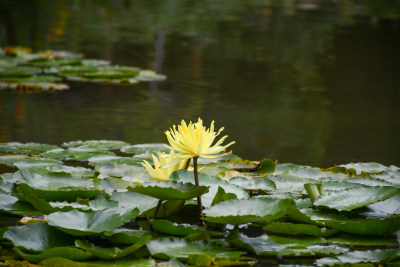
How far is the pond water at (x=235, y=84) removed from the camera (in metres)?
2.81

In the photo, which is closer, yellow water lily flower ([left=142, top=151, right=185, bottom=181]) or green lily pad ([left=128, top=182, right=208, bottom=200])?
green lily pad ([left=128, top=182, right=208, bottom=200])

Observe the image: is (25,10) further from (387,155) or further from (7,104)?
(387,155)

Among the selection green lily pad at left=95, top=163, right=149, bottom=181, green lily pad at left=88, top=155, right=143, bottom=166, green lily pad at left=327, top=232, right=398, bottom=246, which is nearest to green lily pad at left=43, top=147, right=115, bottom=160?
green lily pad at left=88, top=155, right=143, bottom=166

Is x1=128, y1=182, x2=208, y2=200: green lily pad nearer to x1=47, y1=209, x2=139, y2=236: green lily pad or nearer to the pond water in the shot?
x1=47, y1=209, x2=139, y2=236: green lily pad

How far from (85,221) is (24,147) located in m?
1.03

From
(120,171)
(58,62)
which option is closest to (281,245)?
(120,171)

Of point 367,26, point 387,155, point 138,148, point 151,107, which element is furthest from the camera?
point 367,26

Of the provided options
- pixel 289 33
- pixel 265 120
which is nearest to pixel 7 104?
pixel 265 120

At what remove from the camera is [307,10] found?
1002 centimetres

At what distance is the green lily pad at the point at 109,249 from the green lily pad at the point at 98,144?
105 cm

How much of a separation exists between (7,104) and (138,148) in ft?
4.12

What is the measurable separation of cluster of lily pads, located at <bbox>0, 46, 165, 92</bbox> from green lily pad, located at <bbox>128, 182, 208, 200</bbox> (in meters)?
2.50

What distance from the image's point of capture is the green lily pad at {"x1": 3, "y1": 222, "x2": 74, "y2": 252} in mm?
1343

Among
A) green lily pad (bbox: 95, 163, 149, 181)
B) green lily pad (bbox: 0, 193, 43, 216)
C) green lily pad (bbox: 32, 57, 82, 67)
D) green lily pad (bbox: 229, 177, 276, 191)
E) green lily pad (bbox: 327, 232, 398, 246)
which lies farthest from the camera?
green lily pad (bbox: 32, 57, 82, 67)
